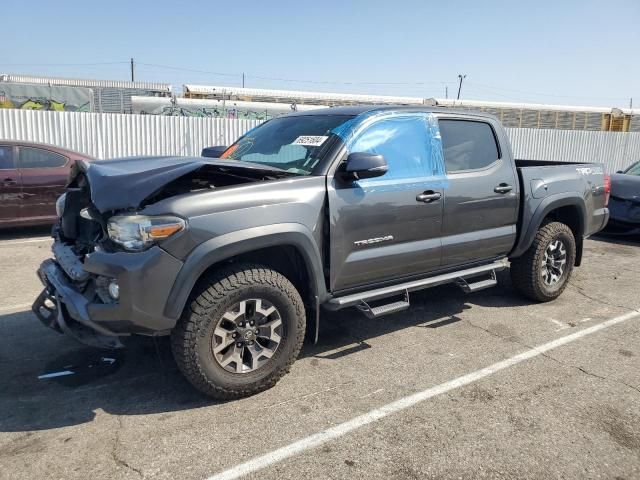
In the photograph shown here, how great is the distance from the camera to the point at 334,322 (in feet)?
15.8

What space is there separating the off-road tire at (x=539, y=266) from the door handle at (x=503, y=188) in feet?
2.35

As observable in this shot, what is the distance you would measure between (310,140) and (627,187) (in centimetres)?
695

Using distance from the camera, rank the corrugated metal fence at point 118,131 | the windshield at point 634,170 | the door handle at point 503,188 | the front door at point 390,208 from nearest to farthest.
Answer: the front door at point 390,208
the door handle at point 503,188
the windshield at point 634,170
the corrugated metal fence at point 118,131

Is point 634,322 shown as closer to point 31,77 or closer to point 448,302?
point 448,302

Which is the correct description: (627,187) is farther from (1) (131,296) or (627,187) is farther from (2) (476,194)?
(1) (131,296)

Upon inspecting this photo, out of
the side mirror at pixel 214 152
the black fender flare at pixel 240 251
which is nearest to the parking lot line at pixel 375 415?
the black fender flare at pixel 240 251

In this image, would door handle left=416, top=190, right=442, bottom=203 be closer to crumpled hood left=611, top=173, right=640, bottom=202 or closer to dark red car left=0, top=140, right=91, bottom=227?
crumpled hood left=611, top=173, right=640, bottom=202

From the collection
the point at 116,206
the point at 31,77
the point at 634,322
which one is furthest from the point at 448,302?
the point at 31,77

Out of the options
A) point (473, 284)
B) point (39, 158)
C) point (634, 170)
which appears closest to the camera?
point (473, 284)

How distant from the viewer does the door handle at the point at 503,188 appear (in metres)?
4.74

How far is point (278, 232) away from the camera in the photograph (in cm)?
329

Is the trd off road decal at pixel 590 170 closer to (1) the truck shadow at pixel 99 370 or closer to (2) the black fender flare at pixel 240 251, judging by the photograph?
(1) the truck shadow at pixel 99 370

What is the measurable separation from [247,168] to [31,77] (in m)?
23.6

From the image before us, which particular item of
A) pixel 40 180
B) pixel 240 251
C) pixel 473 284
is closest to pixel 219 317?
pixel 240 251
